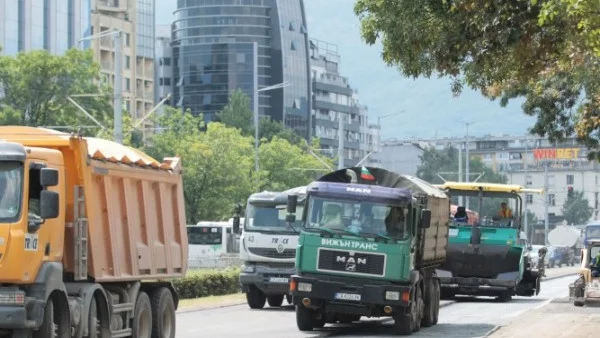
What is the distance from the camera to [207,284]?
42281 mm

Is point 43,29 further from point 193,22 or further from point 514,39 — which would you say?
point 514,39

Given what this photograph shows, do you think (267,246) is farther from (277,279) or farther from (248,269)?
(277,279)

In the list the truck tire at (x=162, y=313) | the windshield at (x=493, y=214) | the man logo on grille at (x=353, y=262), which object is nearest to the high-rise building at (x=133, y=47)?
the windshield at (x=493, y=214)

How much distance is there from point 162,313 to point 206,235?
55.9 m

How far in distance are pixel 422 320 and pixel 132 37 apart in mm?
124403

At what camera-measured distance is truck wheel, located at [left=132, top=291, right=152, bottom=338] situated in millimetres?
19711

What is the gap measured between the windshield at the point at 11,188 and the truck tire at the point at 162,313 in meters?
5.35

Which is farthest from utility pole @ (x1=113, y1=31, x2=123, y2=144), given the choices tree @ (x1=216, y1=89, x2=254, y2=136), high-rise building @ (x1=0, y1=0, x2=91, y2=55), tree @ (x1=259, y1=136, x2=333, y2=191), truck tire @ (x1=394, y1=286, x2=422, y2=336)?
tree @ (x1=216, y1=89, x2=254, y2=136)

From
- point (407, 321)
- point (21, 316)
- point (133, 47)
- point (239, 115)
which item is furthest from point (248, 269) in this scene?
point (133, 47)

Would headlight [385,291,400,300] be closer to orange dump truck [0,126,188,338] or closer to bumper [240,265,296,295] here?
orange dump truck [0,126,188,338]

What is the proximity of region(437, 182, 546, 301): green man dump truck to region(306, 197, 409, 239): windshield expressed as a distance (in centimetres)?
1270

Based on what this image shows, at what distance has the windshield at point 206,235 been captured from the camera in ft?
251

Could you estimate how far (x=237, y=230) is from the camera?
37062 mm

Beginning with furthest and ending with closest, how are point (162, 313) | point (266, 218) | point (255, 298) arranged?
point (255, 298) < point (266, 218) < point (162, 313)
